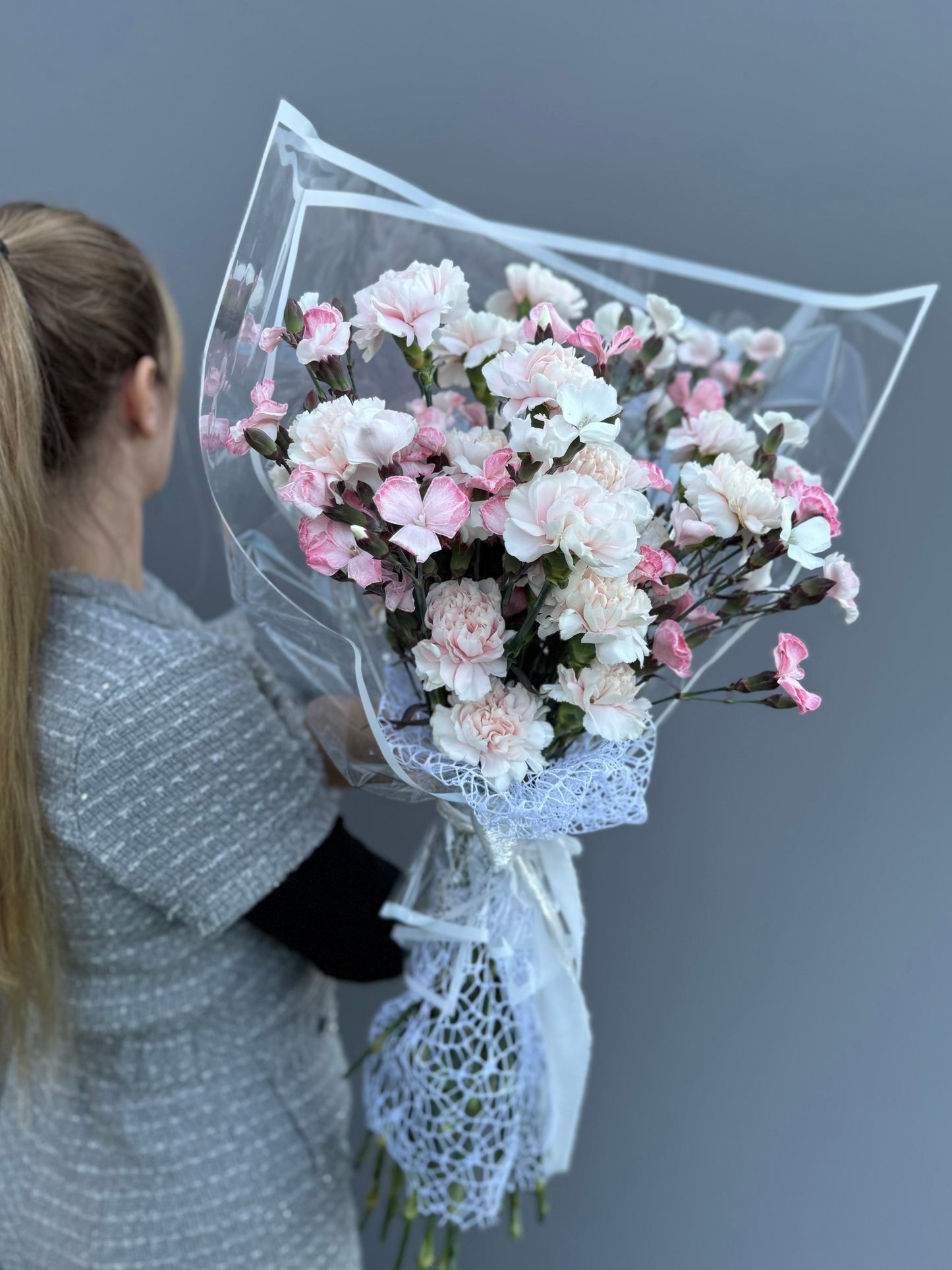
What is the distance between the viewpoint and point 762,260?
1018 millimetres

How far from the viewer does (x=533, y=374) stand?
55 centimetres

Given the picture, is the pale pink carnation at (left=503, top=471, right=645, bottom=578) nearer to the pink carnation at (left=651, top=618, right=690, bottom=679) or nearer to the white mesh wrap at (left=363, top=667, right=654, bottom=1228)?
the pink carnation at (left=651, top=618, right=690, bottom=679)

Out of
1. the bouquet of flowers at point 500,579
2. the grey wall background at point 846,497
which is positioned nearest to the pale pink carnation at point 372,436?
the bouquet of flowers at point 500,579

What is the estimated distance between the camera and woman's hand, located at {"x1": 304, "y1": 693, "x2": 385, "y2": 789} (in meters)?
0.74

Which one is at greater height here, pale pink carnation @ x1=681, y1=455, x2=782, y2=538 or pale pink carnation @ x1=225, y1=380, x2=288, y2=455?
pale pink carnation @ x1=681, y1=455, x2=782, y2=538

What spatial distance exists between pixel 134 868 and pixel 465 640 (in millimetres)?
387

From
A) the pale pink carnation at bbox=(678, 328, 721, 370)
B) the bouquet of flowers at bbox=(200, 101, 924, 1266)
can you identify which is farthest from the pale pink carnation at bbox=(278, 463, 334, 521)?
the pale pink carnation at bbox=(678, 328, 721, 370)

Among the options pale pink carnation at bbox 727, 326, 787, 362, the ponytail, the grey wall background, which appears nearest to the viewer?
the ponytail

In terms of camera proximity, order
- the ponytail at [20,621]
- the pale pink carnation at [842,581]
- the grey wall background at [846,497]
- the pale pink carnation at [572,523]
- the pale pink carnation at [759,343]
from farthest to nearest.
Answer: the grey wall background at [846,497] < the pale pink carnation at [759,343] < the ponytail at [20,621] < the pale pink carnation at [842,581] < the pale pink carnation at [572,523]

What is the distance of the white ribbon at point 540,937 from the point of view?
787mm

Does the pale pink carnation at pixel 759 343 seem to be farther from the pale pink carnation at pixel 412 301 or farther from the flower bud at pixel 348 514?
the flower bud at pixel 348 514

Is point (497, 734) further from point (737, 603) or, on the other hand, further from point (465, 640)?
point (737, 603)

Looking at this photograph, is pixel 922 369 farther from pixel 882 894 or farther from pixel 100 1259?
pixel 100 1259

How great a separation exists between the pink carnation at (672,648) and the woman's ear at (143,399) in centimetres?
52
